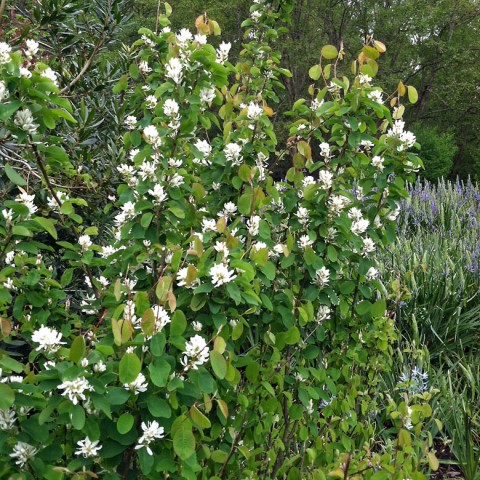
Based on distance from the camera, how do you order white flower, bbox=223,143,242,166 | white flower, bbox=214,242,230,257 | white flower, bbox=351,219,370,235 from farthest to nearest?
white flower, bbox=351,219,370,235 → white flower, bbox=223,143,242,166 → white flower, bbox=214,242,230,257

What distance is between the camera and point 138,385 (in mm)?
1267

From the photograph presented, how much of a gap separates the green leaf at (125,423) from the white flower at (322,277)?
0.93 m

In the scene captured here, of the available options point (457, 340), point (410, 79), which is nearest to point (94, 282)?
point (457, 340)

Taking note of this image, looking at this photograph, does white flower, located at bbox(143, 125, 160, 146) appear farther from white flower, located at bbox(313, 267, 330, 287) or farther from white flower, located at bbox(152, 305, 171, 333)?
white flower, located at bbox(313, 267, 330, 287)

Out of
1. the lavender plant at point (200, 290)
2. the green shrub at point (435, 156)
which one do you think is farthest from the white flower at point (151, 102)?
the green shrub at point (435, 156)

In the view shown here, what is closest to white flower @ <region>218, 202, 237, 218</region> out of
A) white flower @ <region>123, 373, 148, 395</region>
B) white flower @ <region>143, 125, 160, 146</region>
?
white flower @ <region>143, 125, 160, 146</region>

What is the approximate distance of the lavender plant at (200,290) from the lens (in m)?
1.29

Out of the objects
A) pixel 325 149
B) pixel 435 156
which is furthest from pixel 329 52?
pixel 435 156

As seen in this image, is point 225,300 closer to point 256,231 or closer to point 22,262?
point 256,231

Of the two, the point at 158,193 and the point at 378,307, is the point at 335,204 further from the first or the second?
the point at 158,193

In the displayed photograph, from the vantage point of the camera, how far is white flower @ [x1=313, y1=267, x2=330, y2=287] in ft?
6.34

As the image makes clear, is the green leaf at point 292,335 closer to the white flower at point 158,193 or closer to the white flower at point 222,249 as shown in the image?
the white flower at point 222,249

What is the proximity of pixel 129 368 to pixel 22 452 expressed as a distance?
349mm

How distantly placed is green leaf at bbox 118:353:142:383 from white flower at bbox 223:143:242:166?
36.1 inches
